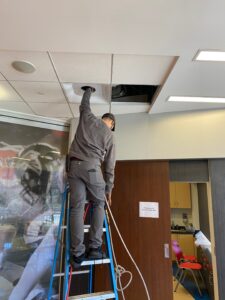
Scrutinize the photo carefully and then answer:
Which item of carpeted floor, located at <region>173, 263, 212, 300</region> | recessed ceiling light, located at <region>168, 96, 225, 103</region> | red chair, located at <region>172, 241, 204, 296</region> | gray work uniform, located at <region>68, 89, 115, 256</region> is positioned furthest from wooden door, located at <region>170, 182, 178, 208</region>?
gray work uniform, located at <region>68, 89, 115, 256</region>

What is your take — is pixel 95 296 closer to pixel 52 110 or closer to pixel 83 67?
pixel 83 67

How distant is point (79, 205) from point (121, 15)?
1432mm

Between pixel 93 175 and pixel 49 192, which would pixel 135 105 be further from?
pixel 49 192

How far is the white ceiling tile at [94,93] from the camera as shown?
2576 millimetres

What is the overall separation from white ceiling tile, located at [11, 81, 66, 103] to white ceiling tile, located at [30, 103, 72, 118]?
125 mm

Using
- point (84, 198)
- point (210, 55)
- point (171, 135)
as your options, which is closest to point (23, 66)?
point (84, 198)

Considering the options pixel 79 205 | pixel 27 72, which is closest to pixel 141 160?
pixel 79 205

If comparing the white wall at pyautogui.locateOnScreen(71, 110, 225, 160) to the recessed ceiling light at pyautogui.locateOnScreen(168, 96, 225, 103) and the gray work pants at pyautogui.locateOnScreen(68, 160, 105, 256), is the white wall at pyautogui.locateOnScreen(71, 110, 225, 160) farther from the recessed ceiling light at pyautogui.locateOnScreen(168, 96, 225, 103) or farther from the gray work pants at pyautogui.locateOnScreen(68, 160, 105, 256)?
the gray work pants at pyautogui.locateOnScreen(68, 160, 105, 256)

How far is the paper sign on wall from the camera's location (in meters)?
3.02

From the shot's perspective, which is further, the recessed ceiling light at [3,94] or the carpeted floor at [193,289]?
the carpeted floor at [193,289]

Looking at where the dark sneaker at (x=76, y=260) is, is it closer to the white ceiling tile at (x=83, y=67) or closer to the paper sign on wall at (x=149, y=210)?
the paper sign on wall at (x=149, y=210)

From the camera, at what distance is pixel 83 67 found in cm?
220

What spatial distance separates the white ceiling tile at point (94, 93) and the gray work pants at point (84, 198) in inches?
41.9

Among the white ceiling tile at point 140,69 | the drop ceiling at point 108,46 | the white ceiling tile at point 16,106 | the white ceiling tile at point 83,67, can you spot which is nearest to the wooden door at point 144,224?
the drop ceiling at point 108,46
